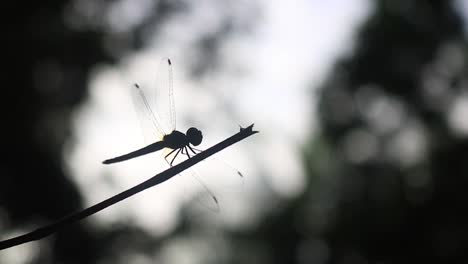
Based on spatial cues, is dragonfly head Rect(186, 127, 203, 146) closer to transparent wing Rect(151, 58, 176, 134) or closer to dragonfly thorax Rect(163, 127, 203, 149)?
dragonfly thorax Rect(163, 127, 203, 149)

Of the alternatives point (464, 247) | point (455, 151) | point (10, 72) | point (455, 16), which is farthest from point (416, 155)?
point (10, 72)

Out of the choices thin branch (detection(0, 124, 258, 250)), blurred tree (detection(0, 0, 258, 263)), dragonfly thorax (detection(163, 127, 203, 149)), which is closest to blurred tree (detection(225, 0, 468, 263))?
blurred tree (detection(0, 0, 258, 263))

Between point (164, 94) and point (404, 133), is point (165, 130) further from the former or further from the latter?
point (404, 133)

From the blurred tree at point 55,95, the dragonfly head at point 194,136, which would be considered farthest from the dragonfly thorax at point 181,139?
the blurred tree at point 55,95

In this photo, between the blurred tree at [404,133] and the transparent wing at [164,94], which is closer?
the transparent wing at [164,94]

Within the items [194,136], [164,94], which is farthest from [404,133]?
[194,136]

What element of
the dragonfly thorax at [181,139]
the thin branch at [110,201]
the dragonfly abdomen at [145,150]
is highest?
the thin branch at [110,201]

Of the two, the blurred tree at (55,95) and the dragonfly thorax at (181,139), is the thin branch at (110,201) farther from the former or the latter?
the blurred tree at (55,95)
